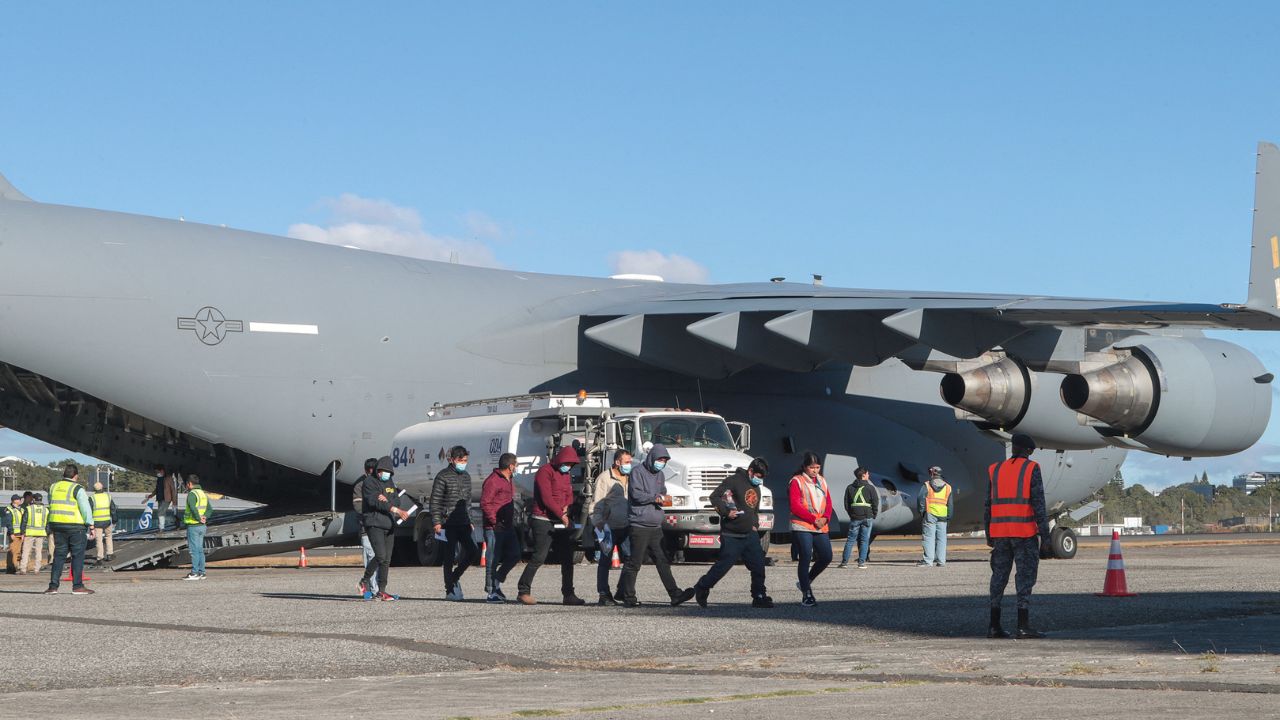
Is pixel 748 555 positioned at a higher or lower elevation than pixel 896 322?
lower

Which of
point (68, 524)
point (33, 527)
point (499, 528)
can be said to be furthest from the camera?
point (33, 527)

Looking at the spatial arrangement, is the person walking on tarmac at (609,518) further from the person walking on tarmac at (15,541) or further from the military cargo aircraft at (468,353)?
the person walking on tarmac at (15,541)

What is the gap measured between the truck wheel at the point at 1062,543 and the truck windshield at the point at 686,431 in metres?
6.27

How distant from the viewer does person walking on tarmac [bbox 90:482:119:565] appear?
835 inches

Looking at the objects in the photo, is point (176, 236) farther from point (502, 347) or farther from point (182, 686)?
point (182, 686)

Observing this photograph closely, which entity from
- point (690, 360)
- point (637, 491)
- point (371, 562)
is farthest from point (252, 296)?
point (637, 491)

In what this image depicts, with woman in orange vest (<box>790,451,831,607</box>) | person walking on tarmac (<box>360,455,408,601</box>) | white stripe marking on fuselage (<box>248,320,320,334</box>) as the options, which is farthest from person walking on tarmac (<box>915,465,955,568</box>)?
person walking on tarmac (<box>360,455,408,601</box>)

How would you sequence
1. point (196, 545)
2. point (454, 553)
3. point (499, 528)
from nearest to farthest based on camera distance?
point (499, 528) < point (454, 553) < point (196, 545)

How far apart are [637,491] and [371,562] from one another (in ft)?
9.22

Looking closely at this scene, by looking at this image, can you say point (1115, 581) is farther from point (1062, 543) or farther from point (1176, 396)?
point (1062, 543)

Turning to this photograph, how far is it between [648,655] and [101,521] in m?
13.8

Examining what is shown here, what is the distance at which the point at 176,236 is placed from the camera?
22.0 metres

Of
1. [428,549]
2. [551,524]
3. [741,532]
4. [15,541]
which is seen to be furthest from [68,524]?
[15,541]

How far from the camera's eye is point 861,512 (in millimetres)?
22250
